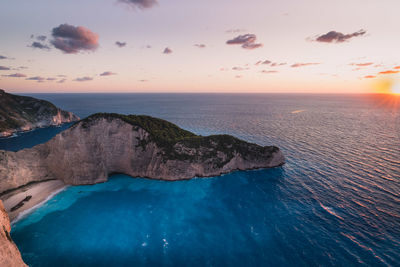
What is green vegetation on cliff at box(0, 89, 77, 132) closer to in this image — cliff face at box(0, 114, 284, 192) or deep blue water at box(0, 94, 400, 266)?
cliff face at box(0, 114, 284, 192)

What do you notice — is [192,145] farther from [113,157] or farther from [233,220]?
[233,220]

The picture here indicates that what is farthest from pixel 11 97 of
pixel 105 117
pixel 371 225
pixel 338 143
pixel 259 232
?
pixel 338 143

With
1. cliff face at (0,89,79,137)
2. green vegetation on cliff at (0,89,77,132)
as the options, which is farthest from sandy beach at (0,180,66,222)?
green vegetation on cliff at (0,89,77,132)

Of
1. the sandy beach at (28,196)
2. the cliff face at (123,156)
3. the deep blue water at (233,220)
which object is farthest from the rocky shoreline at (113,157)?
the deep blue water at (233,220)

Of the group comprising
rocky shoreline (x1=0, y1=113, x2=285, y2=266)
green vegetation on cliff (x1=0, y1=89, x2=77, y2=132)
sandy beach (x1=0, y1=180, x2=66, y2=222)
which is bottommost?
sandy beach (x1=0, y1=180, x2=66, y2=222)

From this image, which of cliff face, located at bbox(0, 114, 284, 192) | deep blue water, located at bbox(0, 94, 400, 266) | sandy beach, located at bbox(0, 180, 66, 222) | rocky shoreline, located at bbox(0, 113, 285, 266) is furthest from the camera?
cliff face, located at bbox(0, 114, 284, 192)

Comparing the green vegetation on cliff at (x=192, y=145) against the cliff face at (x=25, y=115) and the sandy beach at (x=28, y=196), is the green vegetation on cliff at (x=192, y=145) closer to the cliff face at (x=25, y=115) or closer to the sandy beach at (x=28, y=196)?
the sandy beach at (x=28, y=196)
